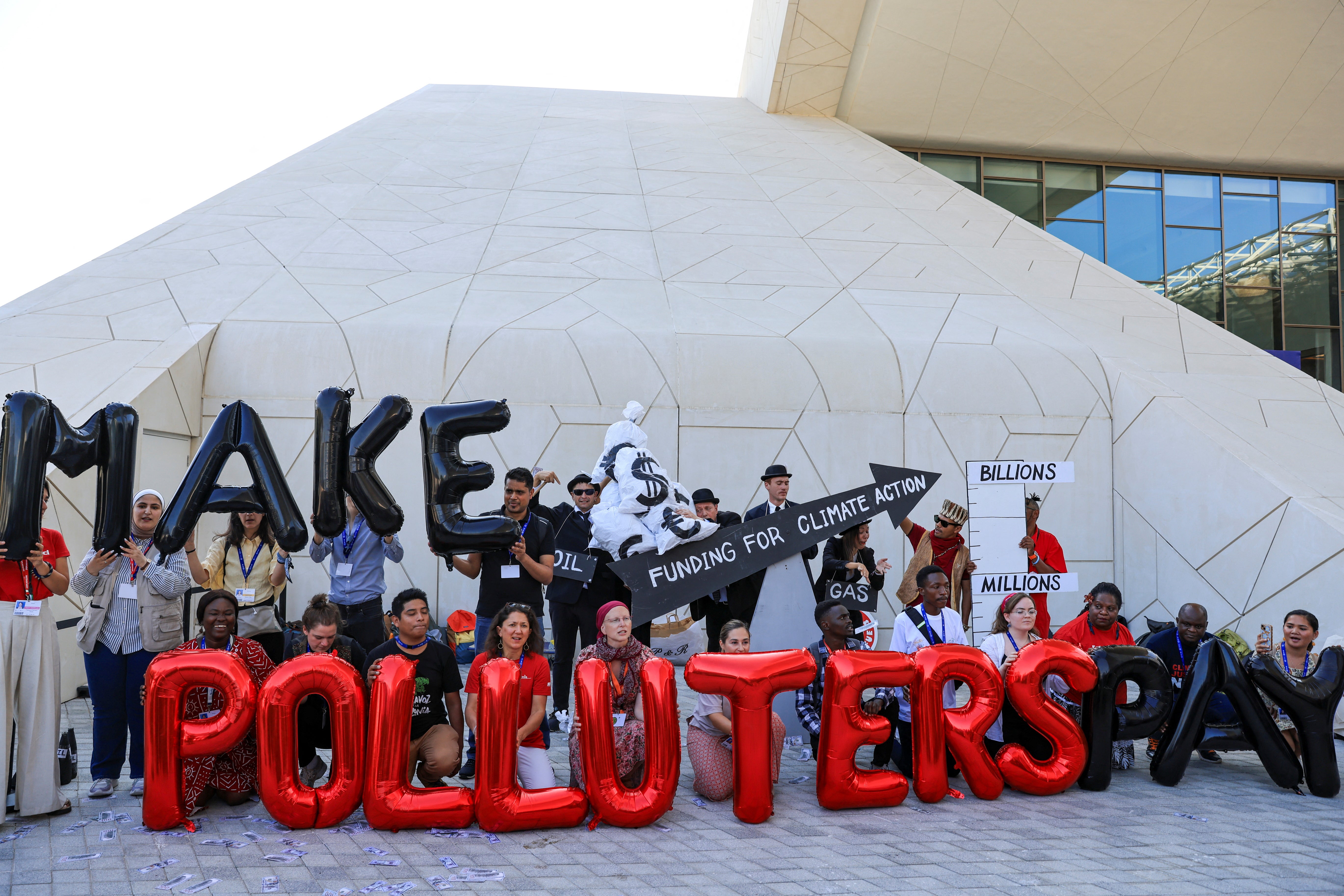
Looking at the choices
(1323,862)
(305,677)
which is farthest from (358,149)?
(1323,862)

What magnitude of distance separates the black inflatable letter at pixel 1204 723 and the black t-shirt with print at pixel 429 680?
160 inches

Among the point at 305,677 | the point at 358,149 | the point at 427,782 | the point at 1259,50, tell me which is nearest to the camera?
the point at 305,677

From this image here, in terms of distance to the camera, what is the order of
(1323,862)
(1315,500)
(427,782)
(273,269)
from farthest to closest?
(273,269), (1315,500), (427,782), (1323,862)

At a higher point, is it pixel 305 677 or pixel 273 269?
pixel 273 269

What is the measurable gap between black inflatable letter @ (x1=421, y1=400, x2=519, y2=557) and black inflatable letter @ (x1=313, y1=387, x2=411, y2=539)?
0.55 ft

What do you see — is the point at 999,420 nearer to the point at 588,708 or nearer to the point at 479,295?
the point at 479,295

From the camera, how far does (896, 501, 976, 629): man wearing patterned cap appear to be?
6699 millimetres

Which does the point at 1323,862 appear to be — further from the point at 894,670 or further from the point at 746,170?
the point at 746,170

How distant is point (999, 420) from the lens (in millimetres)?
9625

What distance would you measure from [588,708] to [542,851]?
682 millimetres

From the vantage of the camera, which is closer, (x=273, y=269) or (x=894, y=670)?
(x=894, y=670)

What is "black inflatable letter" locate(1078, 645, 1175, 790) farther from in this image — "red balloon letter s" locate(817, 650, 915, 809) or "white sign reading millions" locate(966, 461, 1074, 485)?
"white sign reading millions" locate(966, 461, 1074, 485)

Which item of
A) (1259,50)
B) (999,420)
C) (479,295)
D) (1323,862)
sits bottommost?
(1323,862)

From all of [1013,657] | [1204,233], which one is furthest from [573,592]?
[1204,233]
